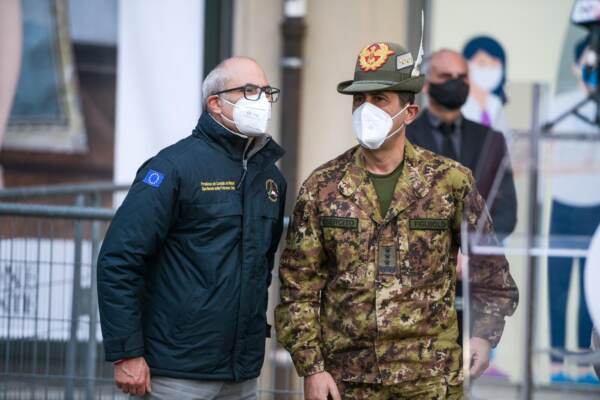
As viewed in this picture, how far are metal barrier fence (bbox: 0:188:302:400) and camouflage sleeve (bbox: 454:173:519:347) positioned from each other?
2252 millimetres

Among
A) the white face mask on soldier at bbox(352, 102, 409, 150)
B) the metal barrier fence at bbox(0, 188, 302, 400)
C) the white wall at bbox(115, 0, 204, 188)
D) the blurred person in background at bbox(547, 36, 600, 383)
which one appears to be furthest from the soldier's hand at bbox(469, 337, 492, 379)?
the white wall at bbox(115, 0, 204, 188)

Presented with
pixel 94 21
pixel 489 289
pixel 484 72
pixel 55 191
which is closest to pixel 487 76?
pixel 484 72

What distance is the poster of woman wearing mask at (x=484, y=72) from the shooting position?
7562mm

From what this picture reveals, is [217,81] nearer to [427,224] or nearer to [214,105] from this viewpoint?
[214,105]

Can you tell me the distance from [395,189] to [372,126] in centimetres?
23

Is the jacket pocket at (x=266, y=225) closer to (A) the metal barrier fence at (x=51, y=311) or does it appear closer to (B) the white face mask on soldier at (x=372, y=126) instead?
(B) the white face mask on soldier at (x=372, y=126)

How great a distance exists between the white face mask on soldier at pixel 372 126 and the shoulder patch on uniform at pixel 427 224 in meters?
0.29

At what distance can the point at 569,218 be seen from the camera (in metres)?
3.08

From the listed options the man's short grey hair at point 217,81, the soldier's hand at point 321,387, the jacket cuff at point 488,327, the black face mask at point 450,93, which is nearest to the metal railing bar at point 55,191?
the black face mask at point 450,93

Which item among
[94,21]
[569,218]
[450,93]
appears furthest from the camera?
[94,21]

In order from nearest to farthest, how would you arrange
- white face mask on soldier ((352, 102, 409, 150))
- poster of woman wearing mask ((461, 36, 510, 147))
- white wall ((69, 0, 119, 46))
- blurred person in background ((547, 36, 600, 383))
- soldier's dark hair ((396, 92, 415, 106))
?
blurred person in background ((547, 36, 600, 383)), white face mask on soldier ((352, 102, 409, 150)), soldier's dark hair ((396, 92, 415, 106)), poster of woman wearing mask ((461, 36, 510, 147)), white wall ((69, 0, 119, 46))

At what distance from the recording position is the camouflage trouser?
3906 mm

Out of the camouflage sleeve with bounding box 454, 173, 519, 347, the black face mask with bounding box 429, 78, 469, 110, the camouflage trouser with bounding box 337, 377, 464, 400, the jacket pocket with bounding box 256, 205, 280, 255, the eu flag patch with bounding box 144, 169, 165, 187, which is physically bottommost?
the camouflage trouser with bounding box 337, 377, 464, 400

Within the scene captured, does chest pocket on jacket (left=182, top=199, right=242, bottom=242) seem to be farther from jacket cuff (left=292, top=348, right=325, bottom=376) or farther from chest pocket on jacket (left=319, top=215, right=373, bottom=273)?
jacket cuff (left=292, top=348, right=325, bottom=376)
